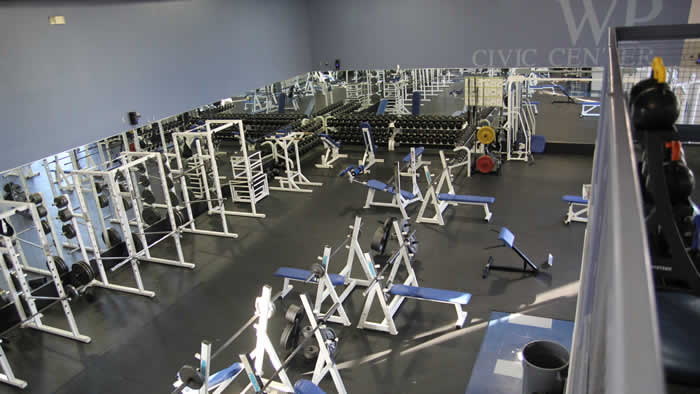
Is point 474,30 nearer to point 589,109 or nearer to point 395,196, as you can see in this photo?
point 395,196

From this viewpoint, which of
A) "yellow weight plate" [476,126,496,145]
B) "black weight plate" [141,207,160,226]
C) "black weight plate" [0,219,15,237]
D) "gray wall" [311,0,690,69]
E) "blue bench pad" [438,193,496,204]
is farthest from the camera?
"gray wall" [311,0,690,69]

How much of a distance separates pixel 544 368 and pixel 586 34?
930cm

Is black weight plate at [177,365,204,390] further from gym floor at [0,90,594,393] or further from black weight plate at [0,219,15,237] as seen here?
black weight plate at [0,219,15,237]

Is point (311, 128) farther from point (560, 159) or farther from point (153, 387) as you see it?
point (153, 387)

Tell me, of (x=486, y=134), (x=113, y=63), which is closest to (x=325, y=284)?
(x=113, y=63)

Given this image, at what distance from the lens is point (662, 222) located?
2705 millimetres

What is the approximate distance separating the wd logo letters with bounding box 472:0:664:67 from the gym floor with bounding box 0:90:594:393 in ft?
9.97

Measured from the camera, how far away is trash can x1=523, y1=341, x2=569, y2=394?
2.61 m

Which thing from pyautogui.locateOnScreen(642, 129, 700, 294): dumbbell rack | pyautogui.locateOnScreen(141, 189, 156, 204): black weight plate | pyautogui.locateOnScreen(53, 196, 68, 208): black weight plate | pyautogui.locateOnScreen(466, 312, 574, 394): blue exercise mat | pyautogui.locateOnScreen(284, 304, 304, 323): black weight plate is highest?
pyautogui.locateOnScreen(642, 129, 700, 294): dumbbell rack

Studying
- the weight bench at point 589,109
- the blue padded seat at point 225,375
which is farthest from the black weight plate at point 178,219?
the weight bench at point 589,109

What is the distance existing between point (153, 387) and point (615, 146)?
501 cm

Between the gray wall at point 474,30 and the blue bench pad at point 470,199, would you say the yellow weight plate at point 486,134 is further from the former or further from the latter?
the blue bench pad at point 470,199

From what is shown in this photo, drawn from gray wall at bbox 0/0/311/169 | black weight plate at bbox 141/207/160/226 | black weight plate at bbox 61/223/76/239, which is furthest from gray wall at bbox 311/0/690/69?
black weight plate at bbox 61/223/76/239

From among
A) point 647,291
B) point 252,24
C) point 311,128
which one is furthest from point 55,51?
point 647,291
